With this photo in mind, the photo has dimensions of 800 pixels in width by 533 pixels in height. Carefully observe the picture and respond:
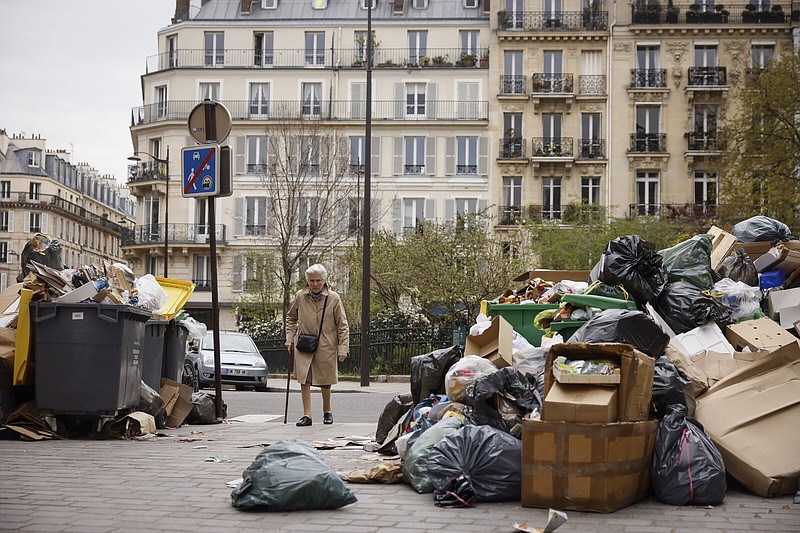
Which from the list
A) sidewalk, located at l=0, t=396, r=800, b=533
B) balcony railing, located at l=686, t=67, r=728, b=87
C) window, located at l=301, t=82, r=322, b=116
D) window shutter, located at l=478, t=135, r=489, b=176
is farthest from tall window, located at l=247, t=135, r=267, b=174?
sidewalk, located at l=0, t=396, r=800, b=533

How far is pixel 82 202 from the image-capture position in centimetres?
10850

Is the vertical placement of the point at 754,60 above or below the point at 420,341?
above

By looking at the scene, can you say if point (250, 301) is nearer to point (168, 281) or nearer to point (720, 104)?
point (720, 104)

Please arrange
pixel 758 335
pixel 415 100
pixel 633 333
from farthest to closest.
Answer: pixel 415 100, pixel 758 335, pixel 633 333

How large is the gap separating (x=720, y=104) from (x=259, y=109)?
22.0m

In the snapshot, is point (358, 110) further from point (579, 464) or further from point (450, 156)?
point (579, 464)

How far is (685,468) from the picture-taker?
644cm

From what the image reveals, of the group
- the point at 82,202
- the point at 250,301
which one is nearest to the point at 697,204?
the point at 250,301

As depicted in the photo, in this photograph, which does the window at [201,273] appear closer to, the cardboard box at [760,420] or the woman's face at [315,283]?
the woman's face at [315,283]

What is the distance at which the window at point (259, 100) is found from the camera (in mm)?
50094

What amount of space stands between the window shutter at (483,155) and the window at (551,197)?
2.83 metres

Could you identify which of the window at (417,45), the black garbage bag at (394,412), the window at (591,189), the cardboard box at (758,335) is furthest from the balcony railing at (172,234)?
the cardboard box at (758,335)

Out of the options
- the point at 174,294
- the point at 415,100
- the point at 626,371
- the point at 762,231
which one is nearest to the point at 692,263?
the point at 762,231

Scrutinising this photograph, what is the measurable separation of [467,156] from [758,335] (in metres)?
40.2
